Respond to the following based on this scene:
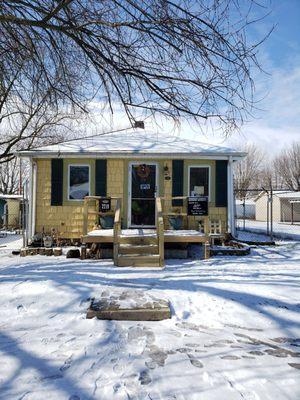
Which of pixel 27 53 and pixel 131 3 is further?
pixel 27 53

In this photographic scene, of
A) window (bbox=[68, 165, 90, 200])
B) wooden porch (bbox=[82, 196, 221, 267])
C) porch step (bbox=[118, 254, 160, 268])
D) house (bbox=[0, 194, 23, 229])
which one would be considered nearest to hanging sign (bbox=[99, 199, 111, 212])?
wooden porch (bbox=[82, 196, 221, 267])

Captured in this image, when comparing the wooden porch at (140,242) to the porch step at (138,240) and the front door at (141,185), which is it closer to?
the porch step at (138,240)

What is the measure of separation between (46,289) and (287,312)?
127 inches

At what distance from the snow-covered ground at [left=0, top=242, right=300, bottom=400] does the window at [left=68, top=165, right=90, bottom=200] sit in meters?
4.91

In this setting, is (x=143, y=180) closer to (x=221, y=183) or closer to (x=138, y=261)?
(x=221, y=183)

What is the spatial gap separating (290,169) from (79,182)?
4419 centimetres

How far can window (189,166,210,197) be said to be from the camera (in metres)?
11.1

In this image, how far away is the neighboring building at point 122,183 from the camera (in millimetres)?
10977

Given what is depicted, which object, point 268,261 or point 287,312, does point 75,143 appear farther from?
point 287,312

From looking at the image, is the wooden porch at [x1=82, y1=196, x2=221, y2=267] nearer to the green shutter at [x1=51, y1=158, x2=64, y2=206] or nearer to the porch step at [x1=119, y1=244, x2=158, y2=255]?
the porch step at [x1=119, y1=244, x2=158, y2=255]

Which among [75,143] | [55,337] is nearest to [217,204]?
[75,143]

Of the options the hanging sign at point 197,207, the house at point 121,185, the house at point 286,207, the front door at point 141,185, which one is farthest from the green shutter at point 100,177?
the house at point 286,207

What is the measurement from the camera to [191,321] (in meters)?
4.15

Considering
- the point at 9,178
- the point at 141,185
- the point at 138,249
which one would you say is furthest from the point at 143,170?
the point at 9,178
